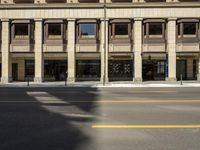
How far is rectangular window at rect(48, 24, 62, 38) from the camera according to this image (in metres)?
38.8

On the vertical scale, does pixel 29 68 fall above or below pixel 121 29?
below

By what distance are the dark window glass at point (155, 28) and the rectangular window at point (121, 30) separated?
291 cm

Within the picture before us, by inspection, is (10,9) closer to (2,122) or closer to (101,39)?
(101,39)

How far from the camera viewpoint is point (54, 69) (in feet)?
133

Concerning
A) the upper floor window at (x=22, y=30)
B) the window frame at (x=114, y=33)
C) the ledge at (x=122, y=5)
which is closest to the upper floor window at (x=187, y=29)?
the ledge at (x=122, y=5)

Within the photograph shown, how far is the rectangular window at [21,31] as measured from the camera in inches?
1533

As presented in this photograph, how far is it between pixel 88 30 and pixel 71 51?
10.5 ft

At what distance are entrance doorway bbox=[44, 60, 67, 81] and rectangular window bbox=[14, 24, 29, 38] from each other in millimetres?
4053

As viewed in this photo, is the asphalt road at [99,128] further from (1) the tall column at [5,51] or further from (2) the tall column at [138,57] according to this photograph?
(1) the tall column at [5,51]

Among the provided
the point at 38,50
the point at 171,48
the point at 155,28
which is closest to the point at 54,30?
the point at 38,50

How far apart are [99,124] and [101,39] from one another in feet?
97.6

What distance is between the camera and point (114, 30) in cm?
3862

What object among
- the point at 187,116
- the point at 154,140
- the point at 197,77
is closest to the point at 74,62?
the point at 197,77

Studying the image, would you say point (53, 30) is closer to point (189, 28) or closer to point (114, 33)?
point (114, 33)
